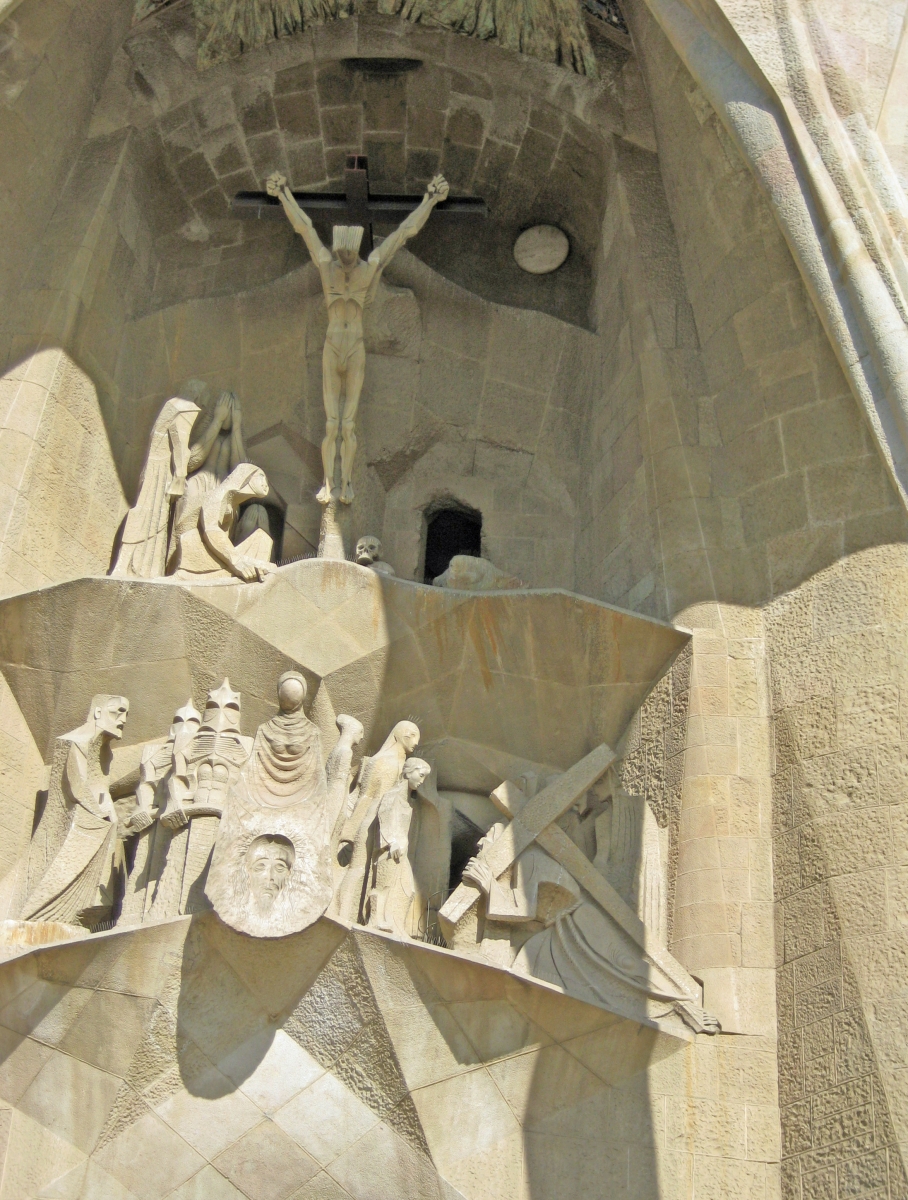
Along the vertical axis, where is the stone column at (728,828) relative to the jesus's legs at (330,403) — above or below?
below

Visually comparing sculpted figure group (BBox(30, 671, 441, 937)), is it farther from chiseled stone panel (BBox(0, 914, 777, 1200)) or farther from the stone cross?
the stone cross

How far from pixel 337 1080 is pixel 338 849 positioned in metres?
1.06

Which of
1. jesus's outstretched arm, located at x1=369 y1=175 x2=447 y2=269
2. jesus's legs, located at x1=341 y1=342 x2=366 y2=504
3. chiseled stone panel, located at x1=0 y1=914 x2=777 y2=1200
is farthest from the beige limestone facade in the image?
jesus's outstretched arm, located at x1=369 y1=175 x2=447 y2=269

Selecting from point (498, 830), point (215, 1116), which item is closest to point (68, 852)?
point (215, 1116)

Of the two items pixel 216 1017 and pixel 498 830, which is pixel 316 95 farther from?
pixel 216 1017

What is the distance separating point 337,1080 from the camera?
21.8 ft

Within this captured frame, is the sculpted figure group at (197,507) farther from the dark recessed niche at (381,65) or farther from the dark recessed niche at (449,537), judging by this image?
the dark recessed niche at (381,65)

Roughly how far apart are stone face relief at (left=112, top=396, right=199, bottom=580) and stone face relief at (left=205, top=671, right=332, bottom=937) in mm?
1505

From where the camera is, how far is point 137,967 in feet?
21.8

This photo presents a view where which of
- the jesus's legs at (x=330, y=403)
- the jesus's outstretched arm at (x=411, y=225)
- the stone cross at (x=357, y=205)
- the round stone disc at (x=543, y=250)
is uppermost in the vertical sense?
the stone cross at (x=357, y=205)

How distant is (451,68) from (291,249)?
1.38 metres

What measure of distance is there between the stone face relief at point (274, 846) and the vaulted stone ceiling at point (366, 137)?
3399 millimetres

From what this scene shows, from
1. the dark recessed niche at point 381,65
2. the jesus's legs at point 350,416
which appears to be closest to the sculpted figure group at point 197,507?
the jesus's legs at point 350,416

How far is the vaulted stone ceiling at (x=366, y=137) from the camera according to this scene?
9.29m
